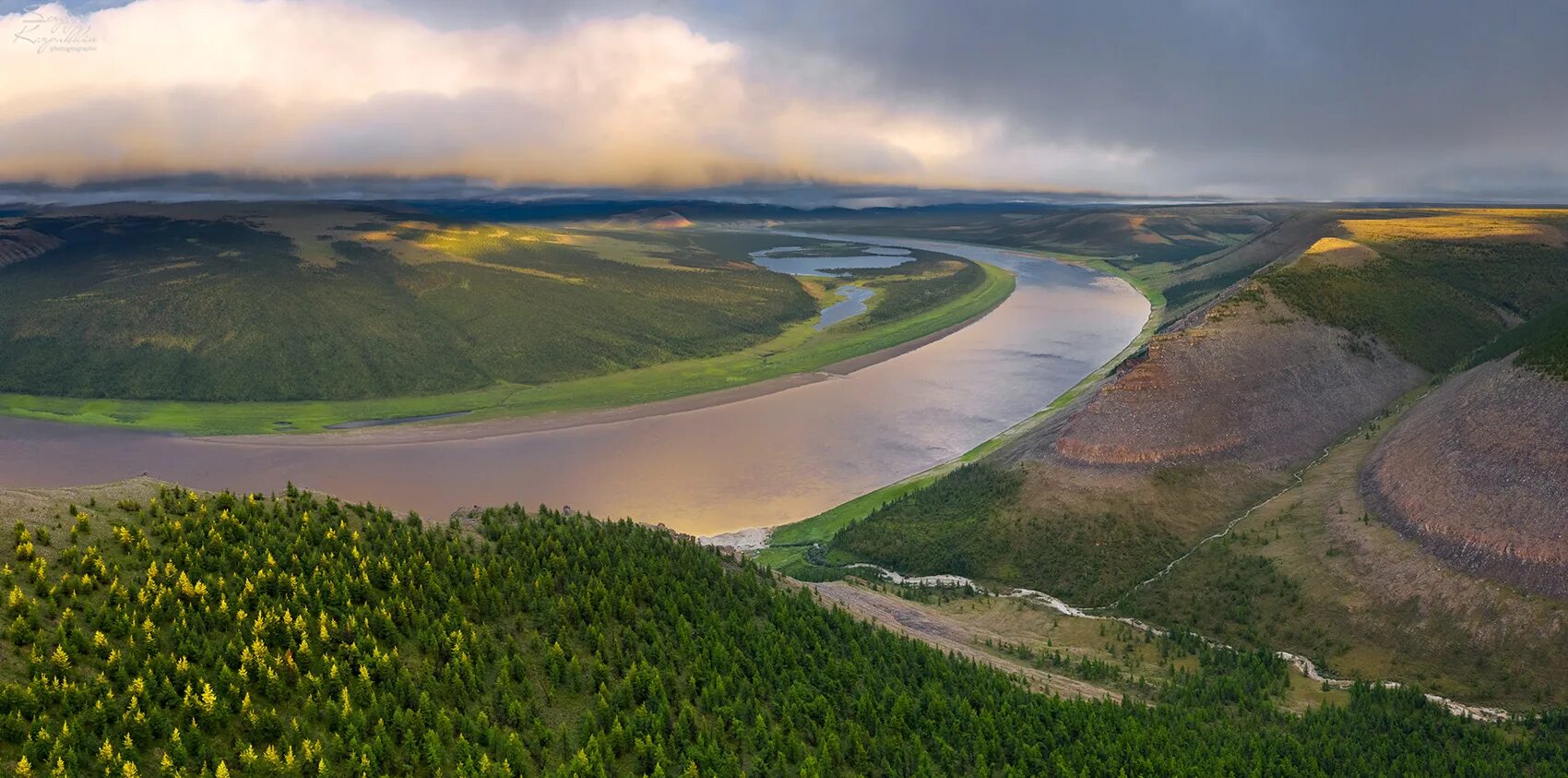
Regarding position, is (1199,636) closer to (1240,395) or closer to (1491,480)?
(1491,480)

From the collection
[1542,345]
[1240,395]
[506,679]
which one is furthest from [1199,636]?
[506,679]

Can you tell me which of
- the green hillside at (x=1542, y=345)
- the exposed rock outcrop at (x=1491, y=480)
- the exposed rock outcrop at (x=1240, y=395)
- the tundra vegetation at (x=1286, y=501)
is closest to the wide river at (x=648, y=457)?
the tundra vegetation at (x=1286, y=501)

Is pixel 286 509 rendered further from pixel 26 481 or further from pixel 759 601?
pixel 26 481

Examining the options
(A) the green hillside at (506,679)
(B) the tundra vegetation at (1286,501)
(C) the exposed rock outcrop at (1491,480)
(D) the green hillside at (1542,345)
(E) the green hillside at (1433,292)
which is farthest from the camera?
(E) the green hillside at (1433,292)

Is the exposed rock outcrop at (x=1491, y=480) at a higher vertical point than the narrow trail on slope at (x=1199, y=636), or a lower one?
higher

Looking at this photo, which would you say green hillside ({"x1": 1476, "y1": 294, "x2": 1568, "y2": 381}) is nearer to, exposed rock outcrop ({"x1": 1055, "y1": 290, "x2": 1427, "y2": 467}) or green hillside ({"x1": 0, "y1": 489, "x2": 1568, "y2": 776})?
exposed rock outcrop ({"x1": 1055, "y1": 290, "x2": 1427, "y2": 467})

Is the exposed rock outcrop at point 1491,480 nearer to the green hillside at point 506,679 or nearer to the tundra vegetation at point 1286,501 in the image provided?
the tundra vegetation at point 1286,501

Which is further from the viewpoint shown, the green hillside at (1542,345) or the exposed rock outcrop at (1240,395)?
the exposed rock outcrop at (1240,395)

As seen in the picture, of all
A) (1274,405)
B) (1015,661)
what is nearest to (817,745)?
(1015,661)
